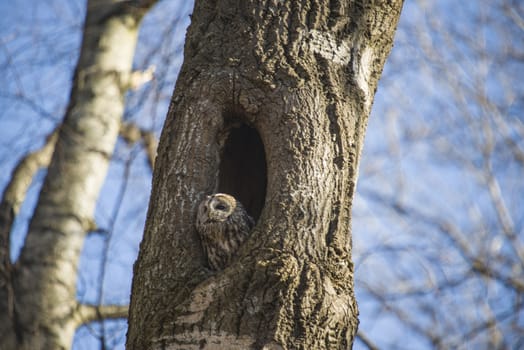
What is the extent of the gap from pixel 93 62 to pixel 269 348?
3.69 metres

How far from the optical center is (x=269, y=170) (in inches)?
105

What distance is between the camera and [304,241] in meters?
2.47

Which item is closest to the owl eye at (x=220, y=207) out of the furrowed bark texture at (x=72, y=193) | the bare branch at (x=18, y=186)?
the furrowed bark texture at (x=72, y=193)

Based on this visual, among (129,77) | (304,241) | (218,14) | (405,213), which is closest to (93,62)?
(129,77)

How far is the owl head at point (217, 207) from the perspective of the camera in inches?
105

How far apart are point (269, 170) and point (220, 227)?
282 mm

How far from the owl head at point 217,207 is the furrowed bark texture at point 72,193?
6.01ft

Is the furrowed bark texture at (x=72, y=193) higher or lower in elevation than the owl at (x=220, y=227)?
higher

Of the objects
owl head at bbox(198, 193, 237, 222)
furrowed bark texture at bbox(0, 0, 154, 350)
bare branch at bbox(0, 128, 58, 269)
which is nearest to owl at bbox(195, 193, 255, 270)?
owl head at bbox(198, 193, 237, 222)

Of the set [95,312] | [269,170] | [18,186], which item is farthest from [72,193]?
[269,170]

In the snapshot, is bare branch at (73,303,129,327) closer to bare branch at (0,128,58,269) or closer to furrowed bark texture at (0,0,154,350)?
furrowed bark texture at (0,0,154,350)

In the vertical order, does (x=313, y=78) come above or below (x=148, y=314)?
above

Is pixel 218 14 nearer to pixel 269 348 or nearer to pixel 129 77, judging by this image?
pixel 269 348

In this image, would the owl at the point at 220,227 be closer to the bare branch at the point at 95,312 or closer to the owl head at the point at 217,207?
the owl head at the point at 217,207
